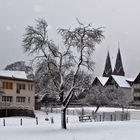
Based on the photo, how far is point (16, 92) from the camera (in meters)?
81.8

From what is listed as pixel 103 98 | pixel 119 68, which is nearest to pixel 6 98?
pixel 103 98

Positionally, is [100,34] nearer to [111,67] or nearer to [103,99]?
[103,99]

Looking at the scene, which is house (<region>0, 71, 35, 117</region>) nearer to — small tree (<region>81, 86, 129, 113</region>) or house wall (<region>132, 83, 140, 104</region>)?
small tree (<region>81, 86, 129, 113</region>)

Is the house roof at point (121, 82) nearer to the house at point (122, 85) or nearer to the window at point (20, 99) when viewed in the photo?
the house at point (122, 85)

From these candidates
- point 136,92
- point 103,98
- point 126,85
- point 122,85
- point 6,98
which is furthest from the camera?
point 126,85

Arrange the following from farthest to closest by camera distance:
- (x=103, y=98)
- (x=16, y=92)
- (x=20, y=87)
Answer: (x=103, y=98), (x=20, y=87), (x=16, y=92)

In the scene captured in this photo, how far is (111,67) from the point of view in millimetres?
185750

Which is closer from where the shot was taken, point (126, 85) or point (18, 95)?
point (18, 95)

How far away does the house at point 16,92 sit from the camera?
77.5 metres

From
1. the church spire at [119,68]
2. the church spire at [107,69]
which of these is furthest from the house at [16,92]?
the church spire at [107,69]

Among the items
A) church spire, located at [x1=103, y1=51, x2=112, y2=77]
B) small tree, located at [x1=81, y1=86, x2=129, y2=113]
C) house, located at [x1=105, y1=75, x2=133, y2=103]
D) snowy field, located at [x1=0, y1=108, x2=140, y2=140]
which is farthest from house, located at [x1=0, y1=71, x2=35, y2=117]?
church spire, located at [x1=103, y1=51, x2=112, y2=77]

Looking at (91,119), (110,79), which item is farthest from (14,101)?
(110,79)

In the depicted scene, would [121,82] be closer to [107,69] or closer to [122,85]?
[122,85]

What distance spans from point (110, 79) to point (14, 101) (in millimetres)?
69987
